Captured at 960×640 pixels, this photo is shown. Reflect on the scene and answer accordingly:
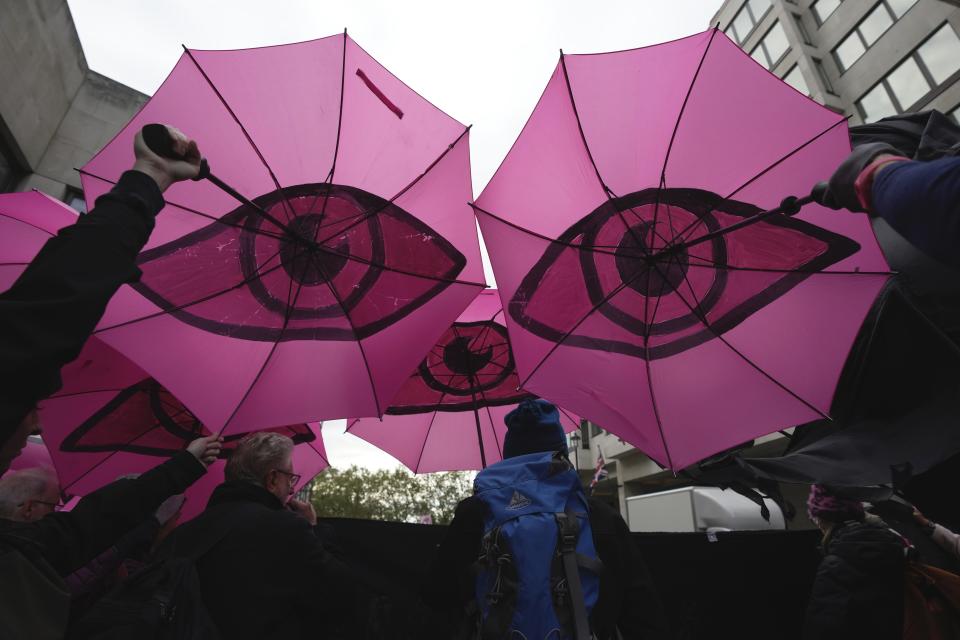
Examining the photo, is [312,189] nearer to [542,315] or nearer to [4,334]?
[542,315]

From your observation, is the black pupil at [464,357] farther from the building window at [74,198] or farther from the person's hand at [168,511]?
the building window at [74,198]

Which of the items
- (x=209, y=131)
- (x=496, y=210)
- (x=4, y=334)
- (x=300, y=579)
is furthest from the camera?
(x=496, y=210)

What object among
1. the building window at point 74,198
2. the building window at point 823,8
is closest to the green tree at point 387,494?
the building window at point 74,198

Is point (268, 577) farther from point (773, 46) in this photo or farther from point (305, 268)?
point (773, 46)

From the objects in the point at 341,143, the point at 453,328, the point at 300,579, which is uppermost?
the point at 341,143

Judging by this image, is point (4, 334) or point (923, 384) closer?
point (4, 334)

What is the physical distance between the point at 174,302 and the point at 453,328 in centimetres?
282

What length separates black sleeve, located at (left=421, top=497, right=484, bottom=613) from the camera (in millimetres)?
2346

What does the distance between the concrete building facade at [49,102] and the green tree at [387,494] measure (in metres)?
31.2

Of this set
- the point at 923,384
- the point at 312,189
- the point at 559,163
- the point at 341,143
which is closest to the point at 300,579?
the point at 312,189

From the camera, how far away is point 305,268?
3633mm

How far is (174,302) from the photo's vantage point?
131 inches

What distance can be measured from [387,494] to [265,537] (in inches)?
1593

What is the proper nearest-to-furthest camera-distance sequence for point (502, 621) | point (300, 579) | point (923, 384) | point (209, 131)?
point (502, 621)
point (300, 579)
point (923, 384)
point (209, 131)
